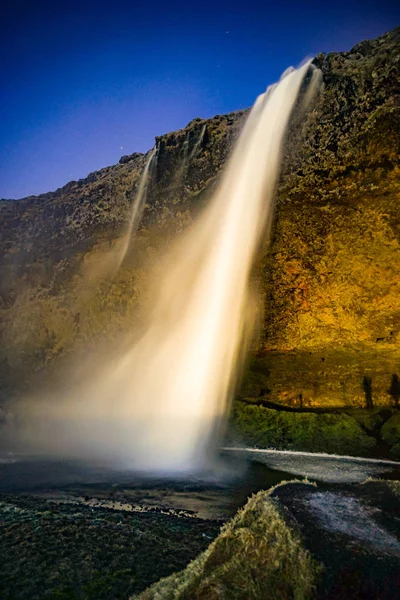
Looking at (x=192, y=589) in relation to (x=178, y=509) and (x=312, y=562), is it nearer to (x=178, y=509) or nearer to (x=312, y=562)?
(x=312, y=562)

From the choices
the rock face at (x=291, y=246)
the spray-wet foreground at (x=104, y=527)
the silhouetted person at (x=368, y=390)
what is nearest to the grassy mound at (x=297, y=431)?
the rock face at (x=291, y=246)

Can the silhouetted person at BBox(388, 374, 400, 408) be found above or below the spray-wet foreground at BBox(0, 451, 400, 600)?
above

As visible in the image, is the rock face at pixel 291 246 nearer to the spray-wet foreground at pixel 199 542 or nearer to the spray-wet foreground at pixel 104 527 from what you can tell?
the spray-wet foreground at pixel 104 527

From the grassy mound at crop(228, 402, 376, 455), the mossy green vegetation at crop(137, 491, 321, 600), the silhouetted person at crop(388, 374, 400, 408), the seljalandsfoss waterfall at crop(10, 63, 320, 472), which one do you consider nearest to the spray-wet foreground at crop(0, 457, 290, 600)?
the mossy green vegetation at crop(137, 491, 321, 600)

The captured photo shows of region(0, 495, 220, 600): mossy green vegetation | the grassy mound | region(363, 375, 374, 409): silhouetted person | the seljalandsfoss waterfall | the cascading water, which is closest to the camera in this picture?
region(0, 495, 220, 600): mossy green vegetation

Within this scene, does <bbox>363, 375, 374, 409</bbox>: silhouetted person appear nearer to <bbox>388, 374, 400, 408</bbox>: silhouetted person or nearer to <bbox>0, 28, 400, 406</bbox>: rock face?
<bbox>0, 28, 400, 406</bbox>: rock face
